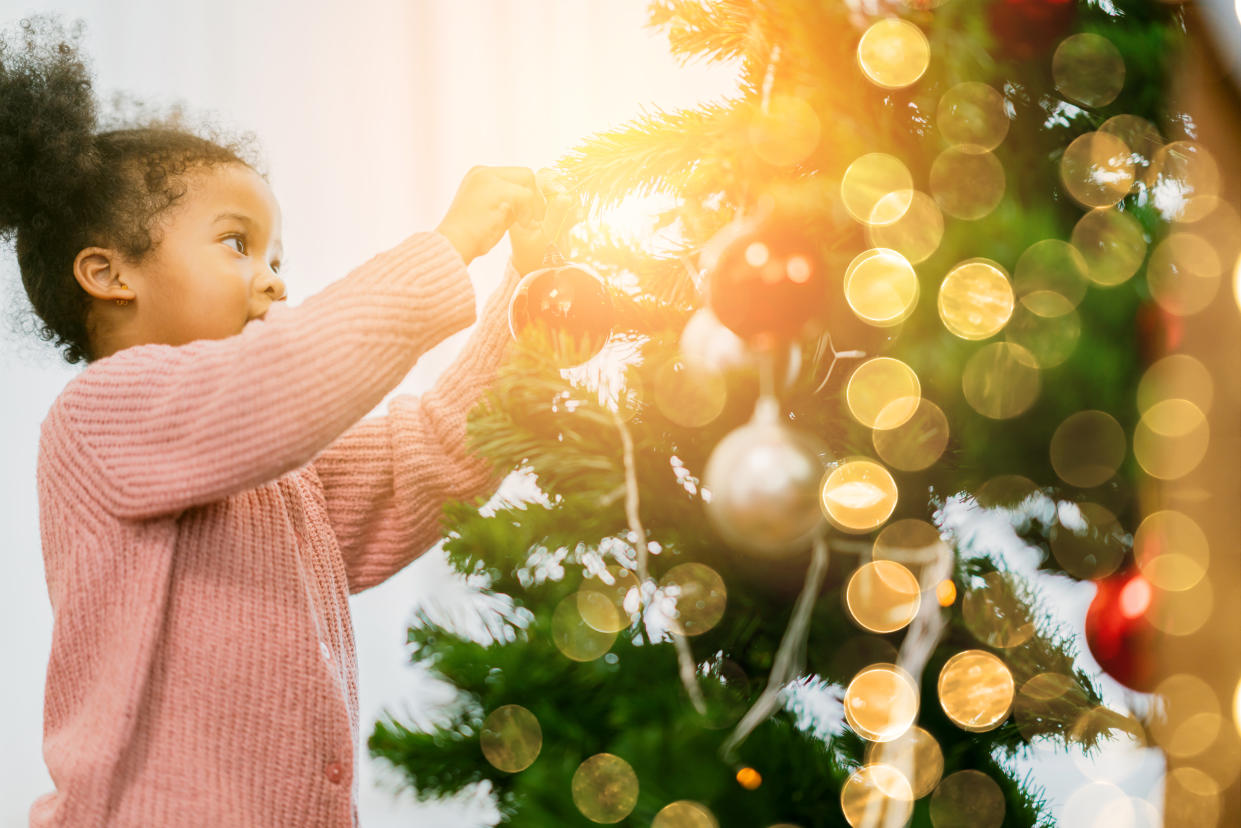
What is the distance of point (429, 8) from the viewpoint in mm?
1295

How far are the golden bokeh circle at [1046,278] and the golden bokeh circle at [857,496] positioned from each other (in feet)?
0.26

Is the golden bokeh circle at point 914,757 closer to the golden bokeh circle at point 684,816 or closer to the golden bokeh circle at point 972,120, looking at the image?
the golden bokeh circle at point 684,816

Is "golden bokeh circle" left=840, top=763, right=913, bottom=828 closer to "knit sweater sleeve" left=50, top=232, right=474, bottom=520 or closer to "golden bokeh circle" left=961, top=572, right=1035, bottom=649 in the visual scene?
"golden bokeh circle" left=961, top=572, right=1035, bottom=649

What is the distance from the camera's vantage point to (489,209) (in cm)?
64

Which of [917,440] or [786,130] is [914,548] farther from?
[786,130]

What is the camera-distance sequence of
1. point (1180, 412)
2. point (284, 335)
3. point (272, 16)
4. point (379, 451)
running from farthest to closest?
1. point (272, 16)
2. point (379, 451)
3. point (284, 335)
4. point (1180, 412)

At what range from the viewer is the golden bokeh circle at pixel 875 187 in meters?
0.33

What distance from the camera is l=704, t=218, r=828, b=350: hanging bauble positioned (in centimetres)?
32

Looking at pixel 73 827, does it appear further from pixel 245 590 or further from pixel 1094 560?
pixel 1094 560

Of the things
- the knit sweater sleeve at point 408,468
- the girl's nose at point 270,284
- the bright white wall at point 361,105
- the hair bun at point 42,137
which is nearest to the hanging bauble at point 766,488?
the knit sweater sleeve at point 408,468

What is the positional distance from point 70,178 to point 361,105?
570 mm

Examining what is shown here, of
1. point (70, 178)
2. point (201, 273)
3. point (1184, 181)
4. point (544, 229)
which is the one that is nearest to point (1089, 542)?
point (1184, 181)

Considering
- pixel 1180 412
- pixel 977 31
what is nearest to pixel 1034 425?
pixel 1180 412

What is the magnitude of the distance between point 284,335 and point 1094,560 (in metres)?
0.42
